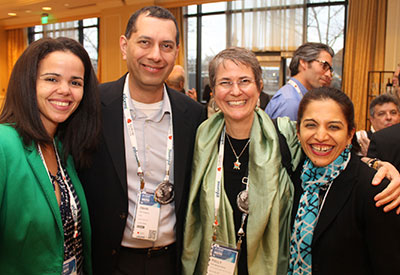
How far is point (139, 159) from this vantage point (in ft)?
5.93

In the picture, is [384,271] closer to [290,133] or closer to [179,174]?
[290,133]

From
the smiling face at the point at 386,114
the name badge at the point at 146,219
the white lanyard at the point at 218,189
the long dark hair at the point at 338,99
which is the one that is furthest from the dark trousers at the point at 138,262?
the smiling face at the point at 386,114

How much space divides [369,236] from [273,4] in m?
7.81

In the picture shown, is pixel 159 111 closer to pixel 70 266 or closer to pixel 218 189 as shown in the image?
pixel 218 189

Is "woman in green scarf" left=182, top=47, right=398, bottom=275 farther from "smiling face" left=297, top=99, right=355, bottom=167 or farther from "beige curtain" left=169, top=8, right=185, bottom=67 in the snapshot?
"beige curtain" left=169, top=8, right=185, bottom=67

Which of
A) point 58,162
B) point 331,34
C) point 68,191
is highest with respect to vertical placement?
point 331,34

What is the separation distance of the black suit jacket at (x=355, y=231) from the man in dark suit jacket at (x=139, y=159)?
72 cm

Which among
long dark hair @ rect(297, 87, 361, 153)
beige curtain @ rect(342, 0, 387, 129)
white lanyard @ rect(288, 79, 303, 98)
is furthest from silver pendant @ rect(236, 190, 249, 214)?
beige curtain @ rect(342, 0, 387, 129)

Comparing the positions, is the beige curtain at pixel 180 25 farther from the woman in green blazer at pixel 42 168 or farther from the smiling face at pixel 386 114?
the woman in green blazer at pixel 42 168

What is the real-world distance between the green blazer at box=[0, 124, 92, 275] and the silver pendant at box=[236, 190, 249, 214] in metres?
0.83

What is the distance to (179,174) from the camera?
183 centimetres

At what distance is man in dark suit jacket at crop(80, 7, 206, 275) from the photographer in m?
1.74

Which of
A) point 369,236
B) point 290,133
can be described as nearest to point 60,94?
point 290,133

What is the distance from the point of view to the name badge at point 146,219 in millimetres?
1727
